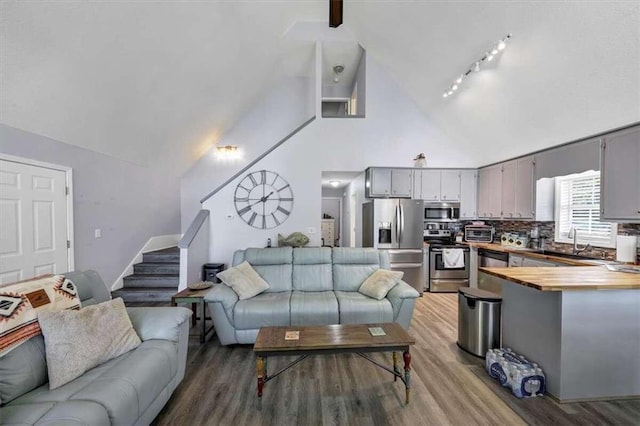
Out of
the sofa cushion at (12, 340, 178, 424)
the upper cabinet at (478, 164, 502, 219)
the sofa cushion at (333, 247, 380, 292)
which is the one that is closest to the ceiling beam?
the upper cabinet at (478, 164, 502, 219)

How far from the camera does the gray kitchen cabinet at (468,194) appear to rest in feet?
16.9

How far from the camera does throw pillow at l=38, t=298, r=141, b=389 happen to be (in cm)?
155

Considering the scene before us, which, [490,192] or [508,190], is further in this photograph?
[490,192]

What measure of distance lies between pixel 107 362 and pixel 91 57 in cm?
283

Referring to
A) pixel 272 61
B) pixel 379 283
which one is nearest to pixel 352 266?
pixel 379 283

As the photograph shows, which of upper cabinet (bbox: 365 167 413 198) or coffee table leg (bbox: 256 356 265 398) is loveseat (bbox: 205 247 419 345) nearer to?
coffee table leg (bbox: 256 356 265 398)

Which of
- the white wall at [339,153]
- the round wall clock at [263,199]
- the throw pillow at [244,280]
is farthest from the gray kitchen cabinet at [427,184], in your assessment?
the throw pillow at [244,280]

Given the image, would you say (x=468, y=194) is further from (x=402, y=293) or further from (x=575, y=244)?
(x=402, y=293)

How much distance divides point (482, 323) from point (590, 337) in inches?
31.3

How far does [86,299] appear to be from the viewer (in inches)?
81.5

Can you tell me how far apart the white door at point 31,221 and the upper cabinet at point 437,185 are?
537 centimetres

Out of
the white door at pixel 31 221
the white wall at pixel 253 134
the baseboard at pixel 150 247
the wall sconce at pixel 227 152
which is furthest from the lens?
the white wall at pixel 253 134

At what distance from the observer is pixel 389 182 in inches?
202

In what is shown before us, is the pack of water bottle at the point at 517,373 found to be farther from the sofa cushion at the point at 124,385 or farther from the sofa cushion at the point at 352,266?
the sofa cushion at the point at 124,385
